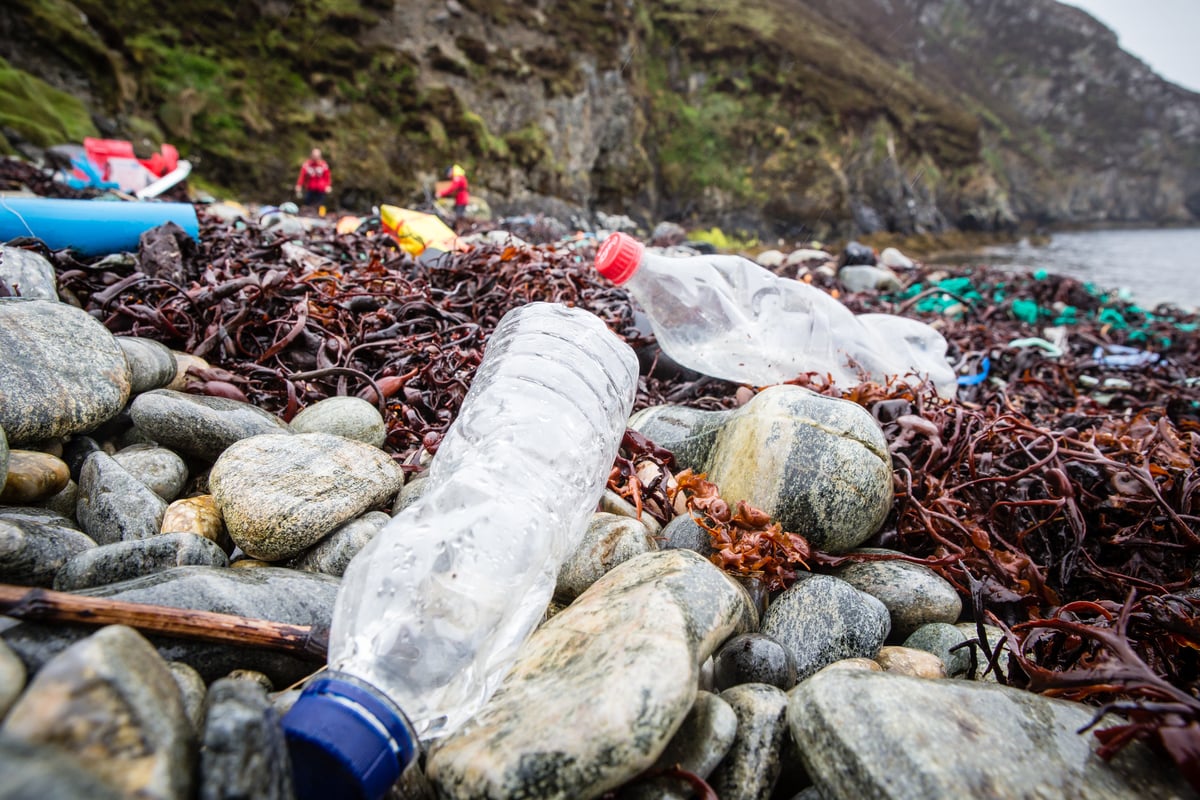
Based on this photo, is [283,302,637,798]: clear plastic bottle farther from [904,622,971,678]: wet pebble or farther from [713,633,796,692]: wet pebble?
[904,622,971,678]: wet pebble

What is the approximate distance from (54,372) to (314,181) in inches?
529

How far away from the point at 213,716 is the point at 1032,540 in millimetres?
2457

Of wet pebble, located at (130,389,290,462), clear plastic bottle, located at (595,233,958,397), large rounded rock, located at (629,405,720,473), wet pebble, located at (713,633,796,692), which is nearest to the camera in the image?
wet pebble, located at (713,633,796,692)

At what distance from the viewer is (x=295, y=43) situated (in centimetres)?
1602

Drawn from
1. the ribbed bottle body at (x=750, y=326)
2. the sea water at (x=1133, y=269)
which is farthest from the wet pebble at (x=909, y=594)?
the sea water at (x=1133, y=269)

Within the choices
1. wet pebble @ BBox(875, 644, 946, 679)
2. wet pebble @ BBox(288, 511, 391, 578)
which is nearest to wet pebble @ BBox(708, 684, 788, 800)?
wet pebble @ BBox(875, 644, 946, 679)

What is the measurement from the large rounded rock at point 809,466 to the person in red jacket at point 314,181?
46.2ft

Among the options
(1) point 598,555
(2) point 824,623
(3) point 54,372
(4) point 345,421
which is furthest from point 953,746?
(3) point 54,372

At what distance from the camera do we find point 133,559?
1.29m

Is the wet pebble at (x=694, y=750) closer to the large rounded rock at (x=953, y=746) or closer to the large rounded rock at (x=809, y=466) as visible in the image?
the large rounded rock at (x=953, y=746)

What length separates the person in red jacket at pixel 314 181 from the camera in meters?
13.0

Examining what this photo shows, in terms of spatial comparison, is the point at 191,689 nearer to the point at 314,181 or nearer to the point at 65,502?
the point at 65,502

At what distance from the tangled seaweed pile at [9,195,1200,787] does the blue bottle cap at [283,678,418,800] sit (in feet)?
3.32

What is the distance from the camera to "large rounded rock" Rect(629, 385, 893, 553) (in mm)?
1797
